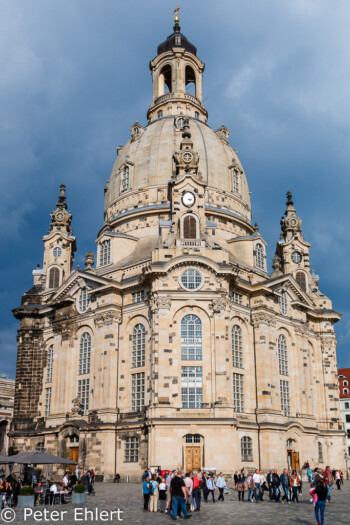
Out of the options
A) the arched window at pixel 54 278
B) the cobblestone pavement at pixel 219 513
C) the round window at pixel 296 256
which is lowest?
the cobblestone pavement at pixel 219 513

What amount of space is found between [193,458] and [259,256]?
2630cm

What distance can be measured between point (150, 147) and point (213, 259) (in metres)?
22.9

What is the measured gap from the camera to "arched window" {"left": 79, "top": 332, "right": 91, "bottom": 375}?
5545 cm

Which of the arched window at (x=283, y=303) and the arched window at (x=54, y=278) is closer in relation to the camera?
the arched window at (x=283, y=303)

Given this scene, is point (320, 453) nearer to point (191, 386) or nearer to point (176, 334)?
point (191, 386)

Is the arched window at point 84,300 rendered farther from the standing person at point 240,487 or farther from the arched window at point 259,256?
the standing person at point 240,487

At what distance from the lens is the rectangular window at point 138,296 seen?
174 ft

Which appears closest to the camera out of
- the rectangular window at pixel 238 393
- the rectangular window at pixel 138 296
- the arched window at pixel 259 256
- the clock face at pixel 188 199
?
the rectangular window at pixel 238 393

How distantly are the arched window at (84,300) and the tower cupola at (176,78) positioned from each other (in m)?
30.6

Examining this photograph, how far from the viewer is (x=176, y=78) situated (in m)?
79.4

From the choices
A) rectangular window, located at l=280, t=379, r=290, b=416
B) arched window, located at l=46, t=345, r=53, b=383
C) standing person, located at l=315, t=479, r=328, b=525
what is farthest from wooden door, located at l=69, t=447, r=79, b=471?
standing person, located at l=315, t=479, r=328, b=525

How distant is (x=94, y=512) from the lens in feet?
82.4

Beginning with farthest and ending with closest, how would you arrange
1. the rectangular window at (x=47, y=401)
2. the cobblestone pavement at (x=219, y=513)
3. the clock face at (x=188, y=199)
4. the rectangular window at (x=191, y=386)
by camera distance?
the rectangular window at (x=47, y=401)
the clock face at (x=188, y=199)
the rectangular window at (x=191, y=386)
the cobblestone pavement at (x=219, y=513)

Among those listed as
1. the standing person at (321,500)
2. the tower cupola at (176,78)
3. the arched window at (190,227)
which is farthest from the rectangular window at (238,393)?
the tower cupola at (176,78)
